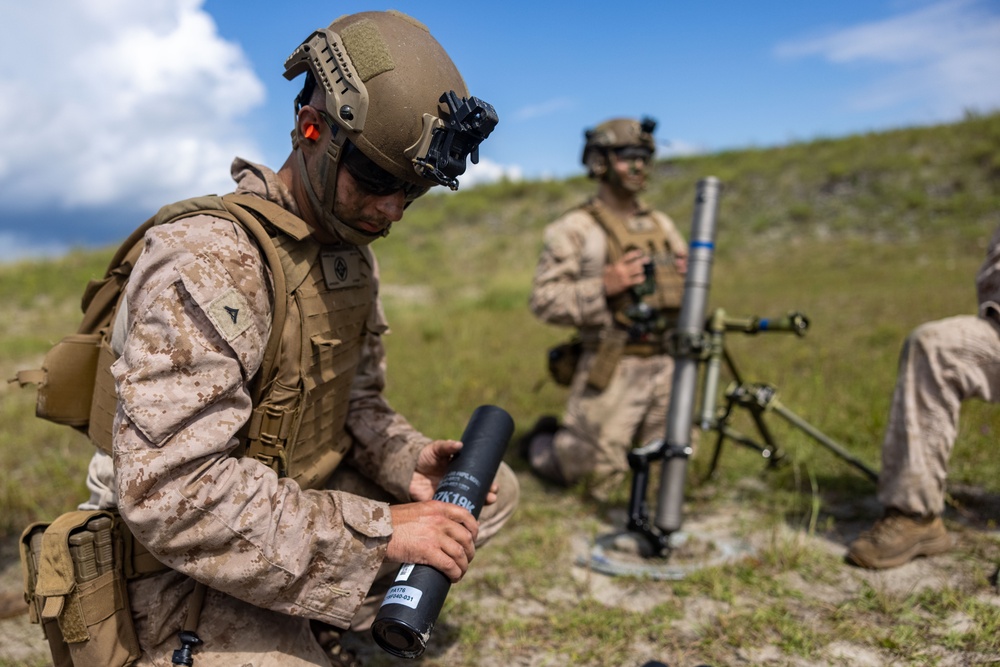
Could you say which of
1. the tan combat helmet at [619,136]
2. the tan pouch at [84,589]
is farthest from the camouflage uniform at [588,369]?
the tan pouch at [84,589]

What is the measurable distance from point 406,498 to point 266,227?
1.08 meters

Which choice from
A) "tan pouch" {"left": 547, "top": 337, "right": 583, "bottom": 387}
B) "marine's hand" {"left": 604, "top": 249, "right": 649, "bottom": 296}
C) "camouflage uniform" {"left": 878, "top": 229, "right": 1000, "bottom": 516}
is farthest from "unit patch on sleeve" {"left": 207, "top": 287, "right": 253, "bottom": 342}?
"tan pouch" {"left": 547, "top": 337, "right": 583, "bottom": 387}

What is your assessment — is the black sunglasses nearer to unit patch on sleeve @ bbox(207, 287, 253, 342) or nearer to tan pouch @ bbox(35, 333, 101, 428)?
unit patch on sleeve @ bbox(207, 287, 253, 342)

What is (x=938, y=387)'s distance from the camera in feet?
10.4

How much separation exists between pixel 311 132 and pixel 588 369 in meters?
3.14

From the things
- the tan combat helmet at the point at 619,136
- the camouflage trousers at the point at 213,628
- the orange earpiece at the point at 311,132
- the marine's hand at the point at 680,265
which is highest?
the tan combat helmet at the point at 619,136

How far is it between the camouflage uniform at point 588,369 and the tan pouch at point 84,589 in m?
3.10

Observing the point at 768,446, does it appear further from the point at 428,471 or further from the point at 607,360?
the point at 428,471

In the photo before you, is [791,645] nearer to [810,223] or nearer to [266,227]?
[266,227]

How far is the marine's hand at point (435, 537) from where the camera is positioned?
1.91m

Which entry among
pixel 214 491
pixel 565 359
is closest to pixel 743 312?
pixel 565 359

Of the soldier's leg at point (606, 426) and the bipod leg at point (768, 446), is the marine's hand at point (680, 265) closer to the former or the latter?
the soldier's leg at point (606, 426)

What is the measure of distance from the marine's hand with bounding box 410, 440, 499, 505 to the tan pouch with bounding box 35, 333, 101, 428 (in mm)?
1052

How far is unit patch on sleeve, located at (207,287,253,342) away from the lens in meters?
1.75
